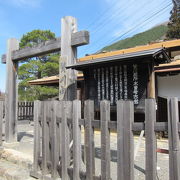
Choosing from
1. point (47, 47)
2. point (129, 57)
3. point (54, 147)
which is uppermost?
point (47, 47)

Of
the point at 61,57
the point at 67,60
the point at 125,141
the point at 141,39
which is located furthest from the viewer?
the point at 141,39

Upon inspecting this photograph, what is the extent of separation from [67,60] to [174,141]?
284cm

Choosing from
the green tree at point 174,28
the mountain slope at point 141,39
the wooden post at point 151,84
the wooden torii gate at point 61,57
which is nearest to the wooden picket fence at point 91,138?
the wooden torii gate at point 61,57

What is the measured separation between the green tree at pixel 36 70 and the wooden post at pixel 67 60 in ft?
47.8

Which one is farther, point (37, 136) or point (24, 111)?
point (24, 111)

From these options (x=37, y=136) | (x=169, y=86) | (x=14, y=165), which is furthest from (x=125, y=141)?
(x=169, y=86)

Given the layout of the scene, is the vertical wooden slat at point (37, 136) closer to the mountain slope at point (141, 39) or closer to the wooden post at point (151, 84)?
the wooden post at point (151, 84)

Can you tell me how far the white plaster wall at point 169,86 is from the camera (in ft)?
21.4

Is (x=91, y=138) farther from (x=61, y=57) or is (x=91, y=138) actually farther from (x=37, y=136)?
(x=61, y=57)

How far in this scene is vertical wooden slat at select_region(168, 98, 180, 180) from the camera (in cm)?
210

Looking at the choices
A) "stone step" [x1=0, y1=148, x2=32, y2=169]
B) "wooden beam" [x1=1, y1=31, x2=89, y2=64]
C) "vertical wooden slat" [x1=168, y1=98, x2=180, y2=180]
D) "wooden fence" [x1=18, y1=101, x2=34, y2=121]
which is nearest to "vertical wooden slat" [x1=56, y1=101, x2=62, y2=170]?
"stone step" [x1=0, y1=148, x2=32, y2=169]

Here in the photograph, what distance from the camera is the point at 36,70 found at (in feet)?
63.5

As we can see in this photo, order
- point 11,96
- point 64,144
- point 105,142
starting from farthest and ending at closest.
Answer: point 11,96 < point 64,144 < point 105,142

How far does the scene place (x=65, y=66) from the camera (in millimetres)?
4328
